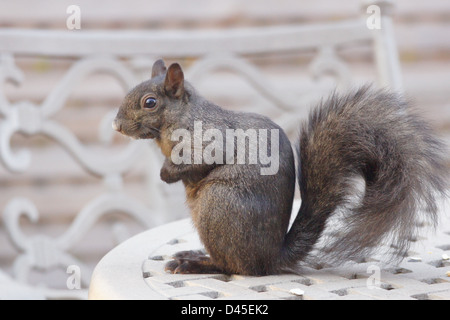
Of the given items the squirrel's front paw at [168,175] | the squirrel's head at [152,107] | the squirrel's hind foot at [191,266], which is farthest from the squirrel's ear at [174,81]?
the squirrel's hind foot at [191,266]

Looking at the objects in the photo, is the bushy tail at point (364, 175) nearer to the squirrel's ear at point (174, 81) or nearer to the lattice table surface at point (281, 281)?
the lattice table surface at point (281, 281)

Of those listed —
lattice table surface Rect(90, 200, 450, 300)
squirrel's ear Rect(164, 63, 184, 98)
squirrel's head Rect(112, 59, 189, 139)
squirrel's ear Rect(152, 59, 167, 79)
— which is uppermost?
squirrel's ear Rect(152, 59, 167, 79)

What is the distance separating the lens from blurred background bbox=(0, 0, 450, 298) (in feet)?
7.83

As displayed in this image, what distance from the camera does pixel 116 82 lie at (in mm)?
2391

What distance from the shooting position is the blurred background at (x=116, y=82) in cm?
239

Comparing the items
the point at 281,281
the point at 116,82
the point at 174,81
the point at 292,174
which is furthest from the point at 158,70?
the point at 116,82

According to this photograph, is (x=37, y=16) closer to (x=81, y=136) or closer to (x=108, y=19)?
(x=108, y=19)

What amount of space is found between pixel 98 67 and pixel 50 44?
130 mm

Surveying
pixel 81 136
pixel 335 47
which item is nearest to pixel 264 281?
pixel 335 47

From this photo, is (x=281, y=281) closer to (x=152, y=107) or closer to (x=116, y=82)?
(x=152, y=107)

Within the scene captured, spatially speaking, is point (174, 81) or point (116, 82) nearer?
point (174, 81)

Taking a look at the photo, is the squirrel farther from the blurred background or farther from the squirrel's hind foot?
the blurred background

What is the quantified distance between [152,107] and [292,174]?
22 centimetres

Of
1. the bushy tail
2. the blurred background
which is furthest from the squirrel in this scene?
the blurred background
